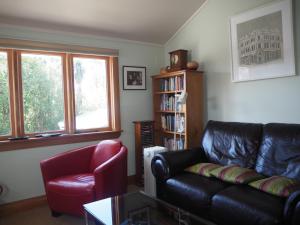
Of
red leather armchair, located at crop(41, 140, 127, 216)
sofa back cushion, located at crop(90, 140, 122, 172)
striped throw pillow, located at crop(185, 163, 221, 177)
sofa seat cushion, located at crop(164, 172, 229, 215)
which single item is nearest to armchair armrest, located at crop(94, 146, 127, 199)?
red leather armchair, located at crop(41, 140, 127, 216)

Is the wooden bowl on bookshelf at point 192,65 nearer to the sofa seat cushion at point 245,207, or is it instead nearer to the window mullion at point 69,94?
the window mullion at point 69,94

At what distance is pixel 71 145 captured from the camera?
Result: 3332mm

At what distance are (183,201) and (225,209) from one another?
48 cm

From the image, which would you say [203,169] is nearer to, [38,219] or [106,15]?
[38,219]

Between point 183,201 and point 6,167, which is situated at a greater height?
point 6,167

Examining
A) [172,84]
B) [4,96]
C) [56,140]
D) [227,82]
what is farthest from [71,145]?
[227,82]

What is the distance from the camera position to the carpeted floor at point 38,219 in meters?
2.62

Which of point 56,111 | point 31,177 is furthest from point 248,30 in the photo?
point 31,177

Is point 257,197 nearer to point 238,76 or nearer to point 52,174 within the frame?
point 238,76

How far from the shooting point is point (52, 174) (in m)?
2.77

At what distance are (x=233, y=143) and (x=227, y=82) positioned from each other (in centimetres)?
86

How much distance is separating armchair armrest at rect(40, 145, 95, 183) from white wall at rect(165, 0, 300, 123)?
5.50 ft

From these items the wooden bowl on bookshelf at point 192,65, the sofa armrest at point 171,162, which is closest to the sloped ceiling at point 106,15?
the wooden bowl on bookshelf at point 192,65

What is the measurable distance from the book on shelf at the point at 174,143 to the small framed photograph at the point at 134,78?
0.88 m
